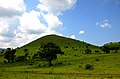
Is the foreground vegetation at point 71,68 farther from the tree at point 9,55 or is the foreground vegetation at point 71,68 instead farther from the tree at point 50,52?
the tree at point 9,55

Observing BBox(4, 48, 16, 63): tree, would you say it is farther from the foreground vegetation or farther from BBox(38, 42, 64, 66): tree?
BBox(38, 42, 64, 66): tree

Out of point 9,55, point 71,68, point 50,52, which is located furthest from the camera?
point 9,55

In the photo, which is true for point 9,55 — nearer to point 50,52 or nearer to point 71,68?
point 50,52

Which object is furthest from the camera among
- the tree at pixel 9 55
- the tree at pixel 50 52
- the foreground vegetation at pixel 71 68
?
the tree at pixel 9 55

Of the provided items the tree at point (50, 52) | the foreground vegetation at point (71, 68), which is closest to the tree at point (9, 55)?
the foreground vegetation at point (71, 68)

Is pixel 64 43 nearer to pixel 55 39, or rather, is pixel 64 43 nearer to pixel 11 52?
pixel 55 39

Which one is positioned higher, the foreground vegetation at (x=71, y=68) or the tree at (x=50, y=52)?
the tree at (x=50, y=52)

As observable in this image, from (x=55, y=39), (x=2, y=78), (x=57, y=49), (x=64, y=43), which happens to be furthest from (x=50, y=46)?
(x=55, y=39)

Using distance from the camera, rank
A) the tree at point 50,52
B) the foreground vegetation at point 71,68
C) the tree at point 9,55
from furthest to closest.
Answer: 1. the tree at point 9,55
2. the tree at point 50,52
3. the foreground vegetation at point 71,68

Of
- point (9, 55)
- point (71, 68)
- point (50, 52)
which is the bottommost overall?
point (71, 68)

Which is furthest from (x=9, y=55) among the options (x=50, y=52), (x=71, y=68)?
(x=71, y=68)

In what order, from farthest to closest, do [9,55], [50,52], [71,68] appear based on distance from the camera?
1. [9,55]
2. [50,52]
3. [71,68]

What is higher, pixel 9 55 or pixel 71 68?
pixel 9 55

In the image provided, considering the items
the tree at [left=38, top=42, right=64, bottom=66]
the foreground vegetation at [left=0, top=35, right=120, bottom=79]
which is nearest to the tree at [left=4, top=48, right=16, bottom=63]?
the foreground vegetation at [left=0, top=35, right=120, bottom=79]
